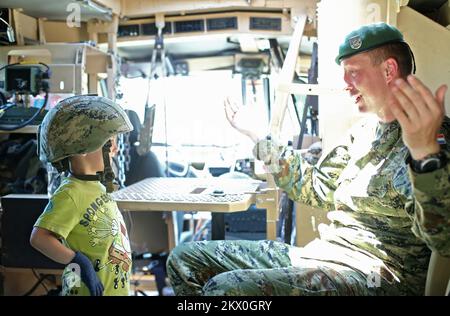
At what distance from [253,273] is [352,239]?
315mm

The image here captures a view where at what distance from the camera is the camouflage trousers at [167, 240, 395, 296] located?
115cm

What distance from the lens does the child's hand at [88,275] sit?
107 cm

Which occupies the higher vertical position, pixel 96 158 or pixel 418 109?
pixel 418 109

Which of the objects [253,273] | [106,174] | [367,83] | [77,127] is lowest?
[253,273]

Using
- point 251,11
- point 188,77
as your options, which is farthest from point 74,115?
point 188,77

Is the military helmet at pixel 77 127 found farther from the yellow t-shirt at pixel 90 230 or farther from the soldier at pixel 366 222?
the soldier at pixel 366 222

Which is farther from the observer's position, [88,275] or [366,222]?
[366,222]

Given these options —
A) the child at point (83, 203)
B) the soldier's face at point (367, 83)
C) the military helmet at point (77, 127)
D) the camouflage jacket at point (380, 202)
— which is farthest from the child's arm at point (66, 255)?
the soldier's face at point (367, 83)

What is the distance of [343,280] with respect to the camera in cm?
118

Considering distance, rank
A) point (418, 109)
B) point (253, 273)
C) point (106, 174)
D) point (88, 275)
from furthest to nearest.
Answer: point (106, 174) → point (253, 273) → point (88, 275) → point (418, 109)

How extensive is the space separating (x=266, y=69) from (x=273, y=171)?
1.74 metres

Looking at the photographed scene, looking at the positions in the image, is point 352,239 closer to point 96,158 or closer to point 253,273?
point 253,273

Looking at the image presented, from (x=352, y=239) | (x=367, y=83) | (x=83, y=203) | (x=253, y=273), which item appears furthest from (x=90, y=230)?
(x=367, y=83)

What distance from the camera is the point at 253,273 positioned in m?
1.20
